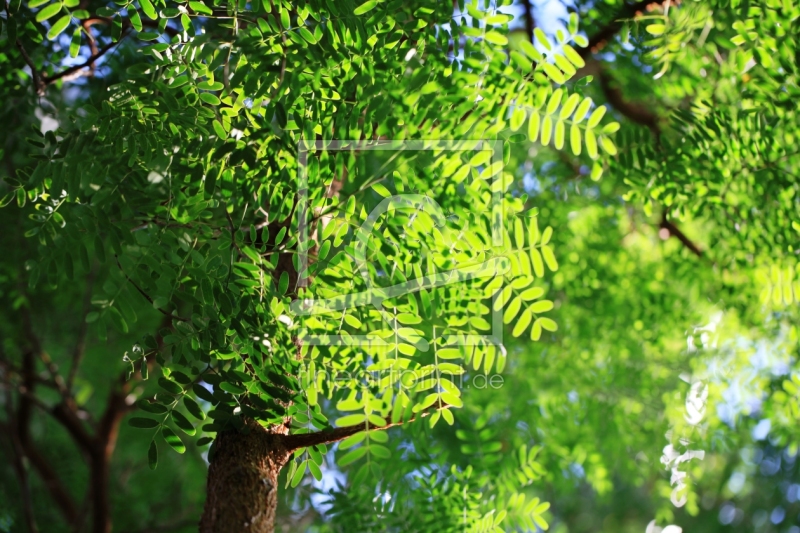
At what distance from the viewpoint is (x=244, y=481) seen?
1082 mm

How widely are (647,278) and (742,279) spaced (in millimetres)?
393

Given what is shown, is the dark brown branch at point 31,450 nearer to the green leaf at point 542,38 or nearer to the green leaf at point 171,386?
the green leaf at point 171,386

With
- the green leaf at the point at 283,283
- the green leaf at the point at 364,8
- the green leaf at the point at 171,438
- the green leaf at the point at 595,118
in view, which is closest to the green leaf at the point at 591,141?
the green leaf at the point at 595,118

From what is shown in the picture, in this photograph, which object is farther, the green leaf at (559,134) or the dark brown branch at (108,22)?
the dark brown branch at (108,22)

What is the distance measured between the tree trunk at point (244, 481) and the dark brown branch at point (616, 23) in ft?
4.01

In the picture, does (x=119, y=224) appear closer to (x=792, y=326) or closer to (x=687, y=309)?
(x=792, y=326)

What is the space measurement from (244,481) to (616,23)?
1.40m

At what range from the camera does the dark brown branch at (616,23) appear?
170cm

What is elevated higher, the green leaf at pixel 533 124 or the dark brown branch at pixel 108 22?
the dark brown branch at pixel 108 22

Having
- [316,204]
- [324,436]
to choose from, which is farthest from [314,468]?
[316,204]

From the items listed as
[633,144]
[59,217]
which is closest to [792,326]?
[633,144]

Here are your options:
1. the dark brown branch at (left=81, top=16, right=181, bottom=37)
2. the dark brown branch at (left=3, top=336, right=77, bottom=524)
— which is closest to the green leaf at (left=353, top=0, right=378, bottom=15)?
the dark brown branch at (left=81, top=16, right=181, bottom=37)

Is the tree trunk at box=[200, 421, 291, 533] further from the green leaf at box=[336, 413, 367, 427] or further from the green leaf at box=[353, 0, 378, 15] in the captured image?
the green leaf at box=[353, 0, 378, 15]

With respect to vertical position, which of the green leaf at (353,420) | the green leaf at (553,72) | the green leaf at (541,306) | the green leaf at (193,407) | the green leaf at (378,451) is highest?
the green leaf at (553,72)
